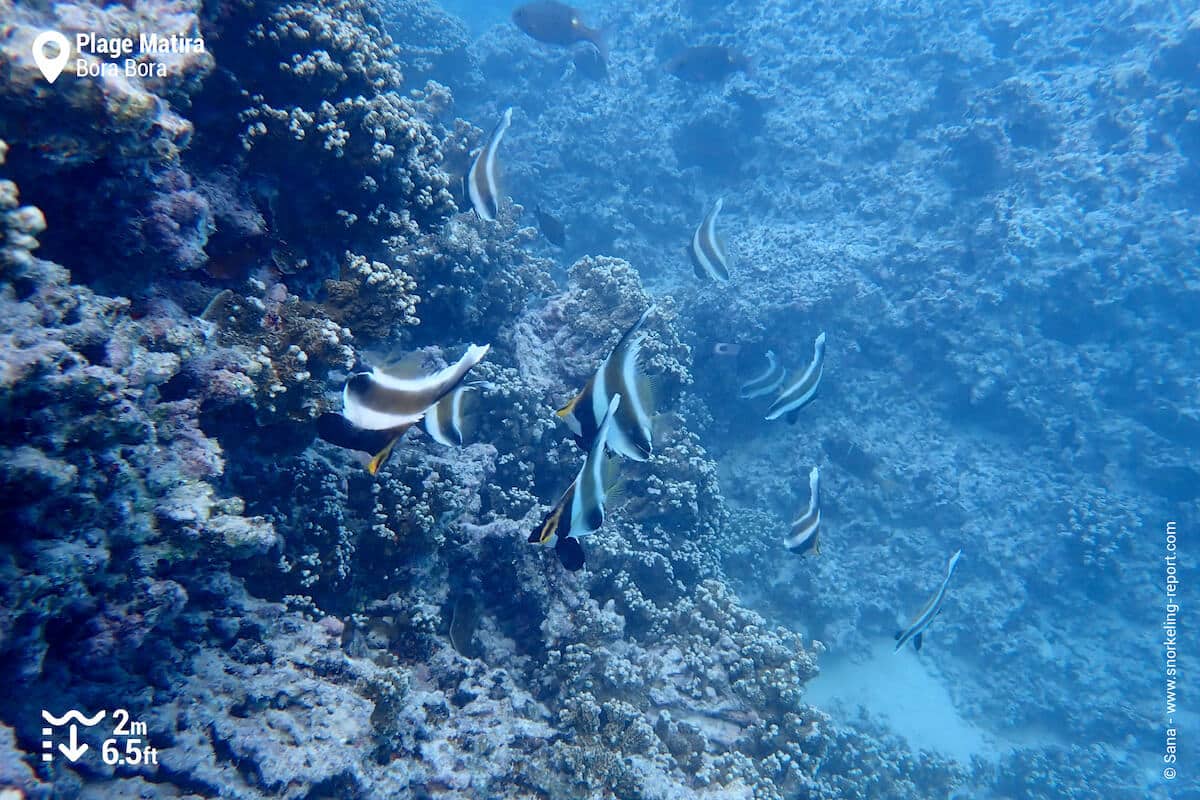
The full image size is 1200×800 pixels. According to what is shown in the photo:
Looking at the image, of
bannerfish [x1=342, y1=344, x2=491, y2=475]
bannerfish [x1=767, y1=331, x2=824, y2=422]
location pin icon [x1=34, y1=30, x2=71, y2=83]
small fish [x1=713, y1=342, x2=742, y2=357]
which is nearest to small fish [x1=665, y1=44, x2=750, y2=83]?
small fish [x1=713, y1=342, x2=742, y2=357]

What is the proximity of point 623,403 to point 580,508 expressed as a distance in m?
0.53

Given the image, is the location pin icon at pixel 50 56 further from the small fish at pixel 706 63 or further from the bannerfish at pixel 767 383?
the small fish at pixel 706 63

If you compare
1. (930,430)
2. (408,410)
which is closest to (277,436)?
(408,410)

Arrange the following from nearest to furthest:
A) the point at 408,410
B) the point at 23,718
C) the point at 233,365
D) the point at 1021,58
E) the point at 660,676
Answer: the point at 23,718 < the point at 408,410 < the point at 233,365 < the point at 660,676 < the point at 1021,58

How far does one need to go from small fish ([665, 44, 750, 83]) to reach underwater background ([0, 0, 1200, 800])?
97mm

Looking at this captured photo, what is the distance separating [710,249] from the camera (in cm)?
573

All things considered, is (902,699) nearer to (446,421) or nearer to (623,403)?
(623,403)

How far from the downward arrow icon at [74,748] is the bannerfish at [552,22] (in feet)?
40.7

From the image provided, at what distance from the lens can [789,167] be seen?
41.4ft

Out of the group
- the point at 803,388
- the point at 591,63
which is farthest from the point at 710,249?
the point at 591,63

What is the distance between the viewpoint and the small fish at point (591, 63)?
45.6ft

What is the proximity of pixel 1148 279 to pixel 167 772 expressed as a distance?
14522 mm

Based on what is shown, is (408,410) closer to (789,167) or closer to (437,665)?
(437,665)

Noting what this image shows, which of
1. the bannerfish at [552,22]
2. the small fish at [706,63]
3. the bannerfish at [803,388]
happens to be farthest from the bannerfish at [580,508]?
the small fish at [706,63]
